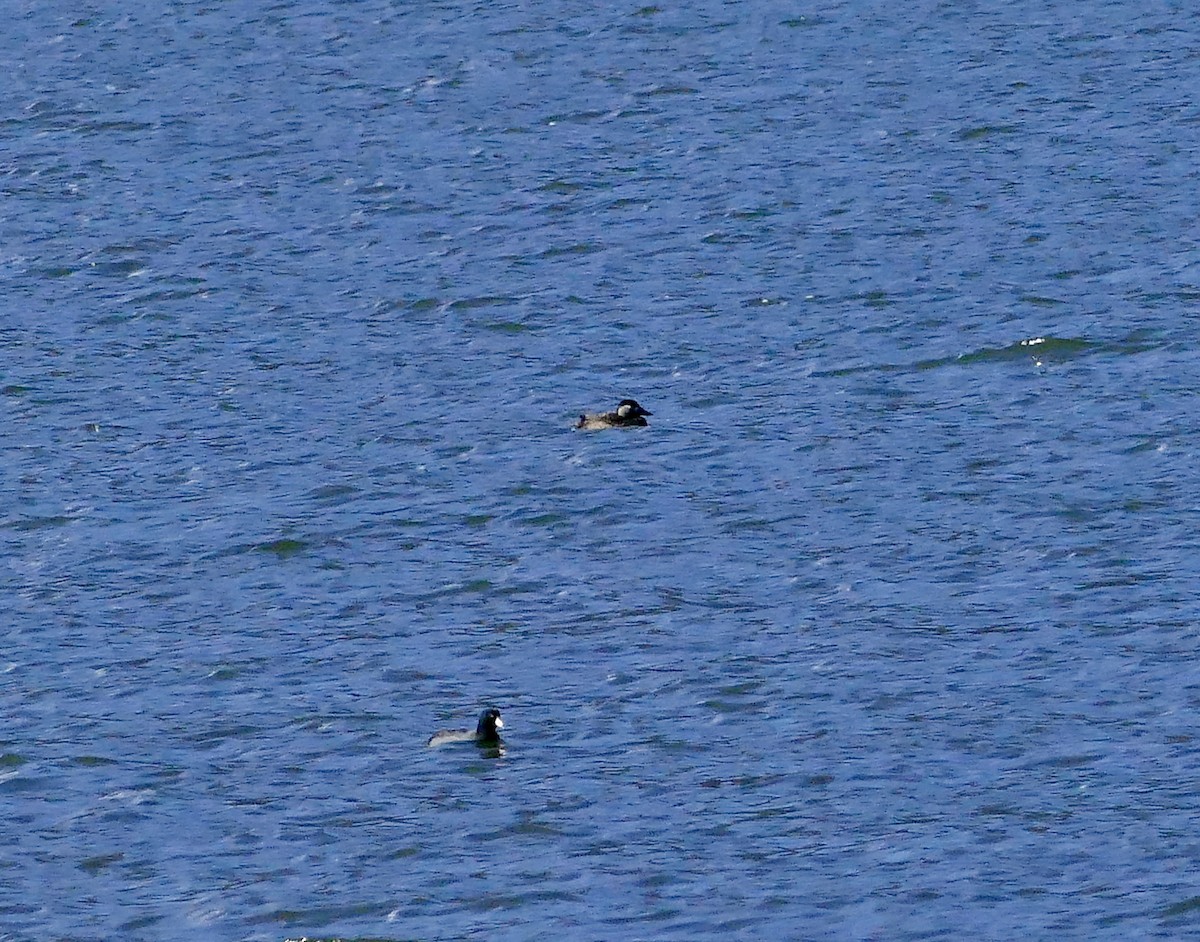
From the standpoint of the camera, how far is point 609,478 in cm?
3023

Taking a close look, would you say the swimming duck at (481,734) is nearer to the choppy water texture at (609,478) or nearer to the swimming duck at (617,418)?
the choppy water texture at (609,478)

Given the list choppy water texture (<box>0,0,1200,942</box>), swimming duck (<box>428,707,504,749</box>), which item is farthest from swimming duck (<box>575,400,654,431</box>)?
swimming duck (<box>428,707,504,749</box>)

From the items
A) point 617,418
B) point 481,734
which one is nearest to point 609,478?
point 617,418

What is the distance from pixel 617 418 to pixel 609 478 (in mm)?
1370

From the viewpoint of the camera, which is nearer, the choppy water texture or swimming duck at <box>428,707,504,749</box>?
the choppy water texture

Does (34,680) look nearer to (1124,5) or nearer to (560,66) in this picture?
(560,66)

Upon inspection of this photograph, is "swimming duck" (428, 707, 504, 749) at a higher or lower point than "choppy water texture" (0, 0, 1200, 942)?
higher

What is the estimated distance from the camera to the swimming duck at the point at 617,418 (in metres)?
31.4

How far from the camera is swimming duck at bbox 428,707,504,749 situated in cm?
2322

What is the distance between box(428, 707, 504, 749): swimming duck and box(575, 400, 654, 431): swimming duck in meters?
8.31

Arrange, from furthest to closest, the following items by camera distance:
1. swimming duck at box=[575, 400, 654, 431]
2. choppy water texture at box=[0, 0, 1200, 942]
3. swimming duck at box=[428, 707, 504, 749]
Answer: swimming duck at box=[575, 400, 654, 431], swimming duck at box=[428, 707, 504, 749], choppy water texture at box=[0, 0, 1200, 942]

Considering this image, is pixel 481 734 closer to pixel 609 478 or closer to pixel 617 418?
pixel 609 478

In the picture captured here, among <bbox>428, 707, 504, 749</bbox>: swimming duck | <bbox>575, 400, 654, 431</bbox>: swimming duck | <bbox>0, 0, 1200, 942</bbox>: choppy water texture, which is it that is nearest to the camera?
<bbox>0, 0, 1200, 942</bbox>: choppy water texture

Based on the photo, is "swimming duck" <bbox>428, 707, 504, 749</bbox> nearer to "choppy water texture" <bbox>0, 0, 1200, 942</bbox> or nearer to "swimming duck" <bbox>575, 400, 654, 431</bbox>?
"choppy water texture" <bbox>0, 0, 1200, 942</bbox>
